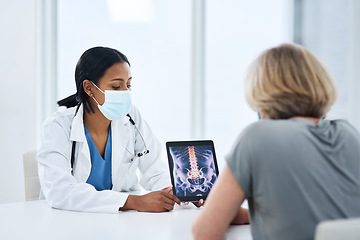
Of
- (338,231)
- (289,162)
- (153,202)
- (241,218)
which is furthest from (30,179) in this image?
(338,231)

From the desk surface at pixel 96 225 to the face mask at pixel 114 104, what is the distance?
18.8 inches

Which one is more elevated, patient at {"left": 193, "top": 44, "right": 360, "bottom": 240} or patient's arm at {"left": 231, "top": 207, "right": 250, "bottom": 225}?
patient at {"left": 193, "top": 44, "right": 360, "bottom": 240}

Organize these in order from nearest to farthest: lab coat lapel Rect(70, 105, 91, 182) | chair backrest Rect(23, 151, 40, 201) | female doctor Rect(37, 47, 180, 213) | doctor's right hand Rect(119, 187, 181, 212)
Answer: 1. doctor's right hand Rect(119, 187, 181, 212)
2. female doctor Rect(37, 47, 180, 213)
3. lab coat lapel Rect(70, 105, 91, 182)
4. chair backrest Rect(23, 151, 40, 201)

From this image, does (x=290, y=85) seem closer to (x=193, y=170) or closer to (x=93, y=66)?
(x=193, y=170)

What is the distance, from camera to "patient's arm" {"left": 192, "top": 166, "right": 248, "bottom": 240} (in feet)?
3.43

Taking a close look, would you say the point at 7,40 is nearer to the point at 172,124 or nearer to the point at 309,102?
the point at 172,124

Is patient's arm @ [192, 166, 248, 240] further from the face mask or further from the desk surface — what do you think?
the face mask

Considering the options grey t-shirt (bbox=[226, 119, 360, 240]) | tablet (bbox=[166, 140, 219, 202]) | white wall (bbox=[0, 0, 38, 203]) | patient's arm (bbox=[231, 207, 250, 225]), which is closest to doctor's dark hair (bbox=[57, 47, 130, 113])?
tablet (bbox=[166, 140, 219, 202])

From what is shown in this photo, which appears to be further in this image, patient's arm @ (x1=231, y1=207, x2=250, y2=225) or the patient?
patient's arm @ (x1=231, y1=207, x2=250, y2=225)

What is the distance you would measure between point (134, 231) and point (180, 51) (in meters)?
2.39

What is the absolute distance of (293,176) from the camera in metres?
1.01

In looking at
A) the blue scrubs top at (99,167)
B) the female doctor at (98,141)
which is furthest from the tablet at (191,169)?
the blue scrubs top at (99,167)

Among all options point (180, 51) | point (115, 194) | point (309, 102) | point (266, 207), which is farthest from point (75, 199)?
point (180, 51)

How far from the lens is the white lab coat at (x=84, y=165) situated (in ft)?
5.31
